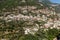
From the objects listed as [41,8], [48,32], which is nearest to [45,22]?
[48,32]

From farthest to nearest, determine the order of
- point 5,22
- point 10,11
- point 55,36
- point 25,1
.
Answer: point 25,1, point 10,11, point 5,22, point 55,36

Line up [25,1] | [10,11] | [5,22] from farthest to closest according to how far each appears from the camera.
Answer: [25,1] → [10,11] → [5,22]

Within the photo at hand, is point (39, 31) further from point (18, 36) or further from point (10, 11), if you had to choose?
point (10, 11)

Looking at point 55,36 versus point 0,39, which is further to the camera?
point 55,36

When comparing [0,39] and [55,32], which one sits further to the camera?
[55,32]

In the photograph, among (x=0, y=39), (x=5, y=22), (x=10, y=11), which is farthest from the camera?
(x=10, y=11)

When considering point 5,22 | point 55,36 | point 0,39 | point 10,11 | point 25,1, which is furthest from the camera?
point 25,1

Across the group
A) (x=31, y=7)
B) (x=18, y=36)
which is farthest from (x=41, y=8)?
(x=18, y=36)

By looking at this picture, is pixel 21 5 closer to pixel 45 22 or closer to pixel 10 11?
pixel 10 11

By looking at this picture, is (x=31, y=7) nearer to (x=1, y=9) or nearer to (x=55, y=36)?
(x=1, y=9)
